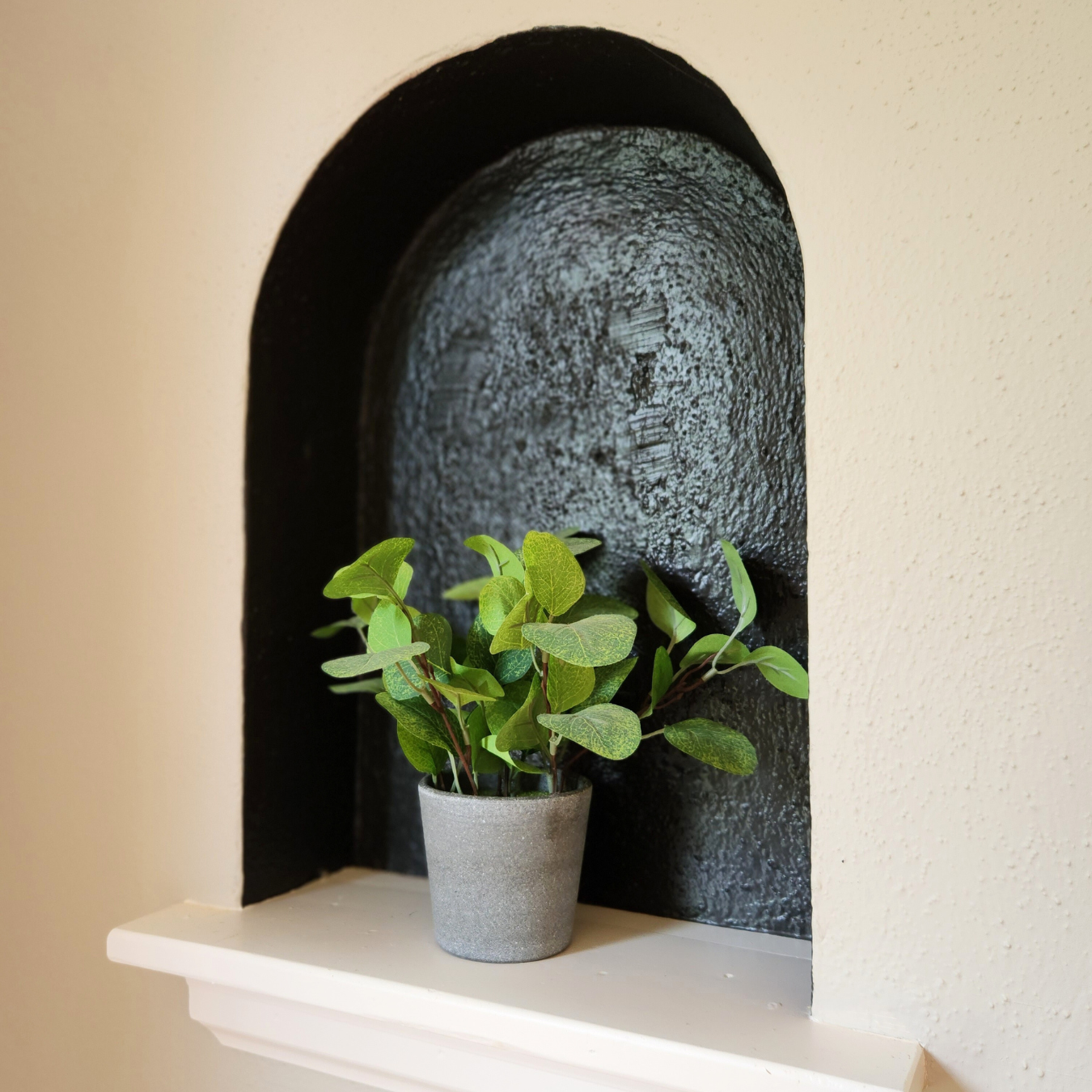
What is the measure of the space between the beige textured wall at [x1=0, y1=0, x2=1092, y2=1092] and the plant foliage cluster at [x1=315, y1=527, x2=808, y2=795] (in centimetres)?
11

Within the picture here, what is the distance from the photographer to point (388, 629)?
69 cm

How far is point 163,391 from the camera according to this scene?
0.84 metres

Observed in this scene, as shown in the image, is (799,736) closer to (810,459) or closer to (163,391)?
(810,459)

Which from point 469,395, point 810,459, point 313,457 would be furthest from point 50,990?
point 810,459

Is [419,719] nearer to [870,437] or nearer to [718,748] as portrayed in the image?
[718,748]

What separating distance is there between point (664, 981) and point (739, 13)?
2.24 feet

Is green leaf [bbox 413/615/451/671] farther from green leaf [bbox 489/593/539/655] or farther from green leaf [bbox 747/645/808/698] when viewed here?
green leaf [bbox 747/645/808/698]

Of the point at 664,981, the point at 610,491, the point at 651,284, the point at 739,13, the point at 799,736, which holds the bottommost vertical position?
the point at 664,981

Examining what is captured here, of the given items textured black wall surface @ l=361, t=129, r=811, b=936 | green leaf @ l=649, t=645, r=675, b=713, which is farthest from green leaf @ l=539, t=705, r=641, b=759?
textured black wall surface @ l=361, t=129, r=811, b=936

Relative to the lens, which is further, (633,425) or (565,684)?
(633,425)

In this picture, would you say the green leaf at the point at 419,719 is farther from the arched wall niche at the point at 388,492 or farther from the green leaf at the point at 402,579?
the arched wall niche at the point at 388,492

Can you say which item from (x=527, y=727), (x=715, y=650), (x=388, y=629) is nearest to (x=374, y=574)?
(x=388, y=629)

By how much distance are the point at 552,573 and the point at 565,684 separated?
82 mm

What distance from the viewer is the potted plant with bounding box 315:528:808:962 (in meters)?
0.65
